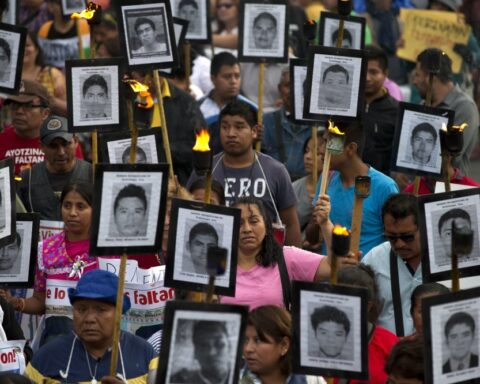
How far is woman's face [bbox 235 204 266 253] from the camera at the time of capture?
815 centimetres

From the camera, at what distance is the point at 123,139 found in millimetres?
9633

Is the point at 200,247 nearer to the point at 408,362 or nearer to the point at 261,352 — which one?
the point at 261,352

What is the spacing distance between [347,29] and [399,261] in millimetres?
3707

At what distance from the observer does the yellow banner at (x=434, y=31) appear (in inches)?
578

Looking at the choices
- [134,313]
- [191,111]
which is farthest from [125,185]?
[191,111]

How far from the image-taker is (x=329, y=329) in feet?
21.2

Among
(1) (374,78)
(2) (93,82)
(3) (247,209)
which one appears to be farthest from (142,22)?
(3) (247,209)

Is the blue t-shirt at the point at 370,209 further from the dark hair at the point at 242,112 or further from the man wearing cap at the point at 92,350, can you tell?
the man wearing cap at the point at 92,350

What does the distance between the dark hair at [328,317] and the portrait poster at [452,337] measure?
1.17 ft

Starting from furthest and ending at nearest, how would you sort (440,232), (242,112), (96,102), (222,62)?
(222,62) → (242,112) → (96,102) → (440,232)

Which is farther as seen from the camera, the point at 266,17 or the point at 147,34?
the point at 266,17

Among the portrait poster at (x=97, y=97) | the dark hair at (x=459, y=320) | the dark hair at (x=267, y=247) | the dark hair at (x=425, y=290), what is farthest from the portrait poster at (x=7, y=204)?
the dark hair at (x=459, y=320)

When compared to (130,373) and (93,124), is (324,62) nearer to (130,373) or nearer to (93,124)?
(93,124)

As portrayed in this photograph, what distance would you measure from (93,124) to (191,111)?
2.17 m
